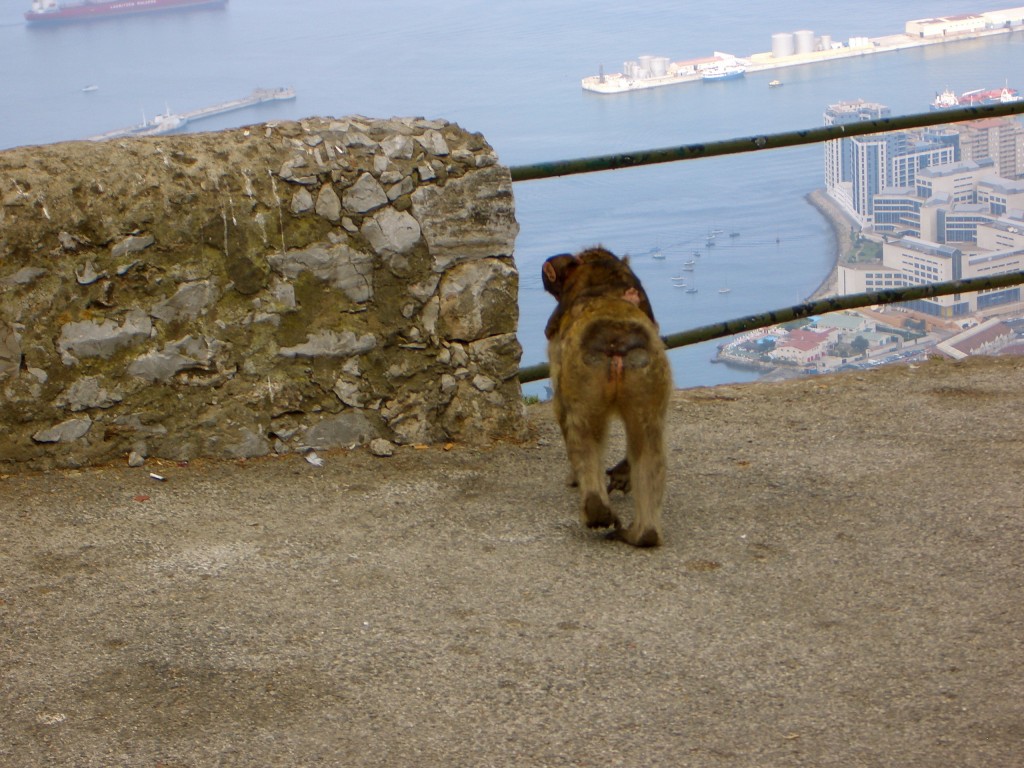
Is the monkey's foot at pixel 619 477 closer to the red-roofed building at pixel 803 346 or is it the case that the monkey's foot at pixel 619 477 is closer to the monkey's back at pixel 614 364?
the monkey's back at pixel 614 364

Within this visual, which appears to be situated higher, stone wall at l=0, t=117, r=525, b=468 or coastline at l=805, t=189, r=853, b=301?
stone wall at l=0, t=117, r=525, b=468

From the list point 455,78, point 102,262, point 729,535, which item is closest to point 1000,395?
point 729,535

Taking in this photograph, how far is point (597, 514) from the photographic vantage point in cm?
435

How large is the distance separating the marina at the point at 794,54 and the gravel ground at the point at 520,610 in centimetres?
592

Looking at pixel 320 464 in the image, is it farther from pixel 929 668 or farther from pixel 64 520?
pixel 929 668

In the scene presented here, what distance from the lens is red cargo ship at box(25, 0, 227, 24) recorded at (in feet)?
60.7

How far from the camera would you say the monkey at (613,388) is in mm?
4105

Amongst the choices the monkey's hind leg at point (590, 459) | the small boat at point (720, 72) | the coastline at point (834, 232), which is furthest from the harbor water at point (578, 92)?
the monkey's hind leg at point (590, 459)

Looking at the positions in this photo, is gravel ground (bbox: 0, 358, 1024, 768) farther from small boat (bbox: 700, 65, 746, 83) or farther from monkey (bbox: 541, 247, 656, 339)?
small boat (bbox: 700, 65, 746, 83)

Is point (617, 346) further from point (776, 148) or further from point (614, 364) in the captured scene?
point (776, 148)

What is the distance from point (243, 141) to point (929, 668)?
11.2 feet

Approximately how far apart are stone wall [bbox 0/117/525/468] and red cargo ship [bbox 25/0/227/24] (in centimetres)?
1498

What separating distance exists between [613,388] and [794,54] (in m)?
9.17

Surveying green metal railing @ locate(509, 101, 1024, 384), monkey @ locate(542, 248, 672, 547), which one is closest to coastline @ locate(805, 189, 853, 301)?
green metal railing @ locate(509, 101, 1024, 384)
